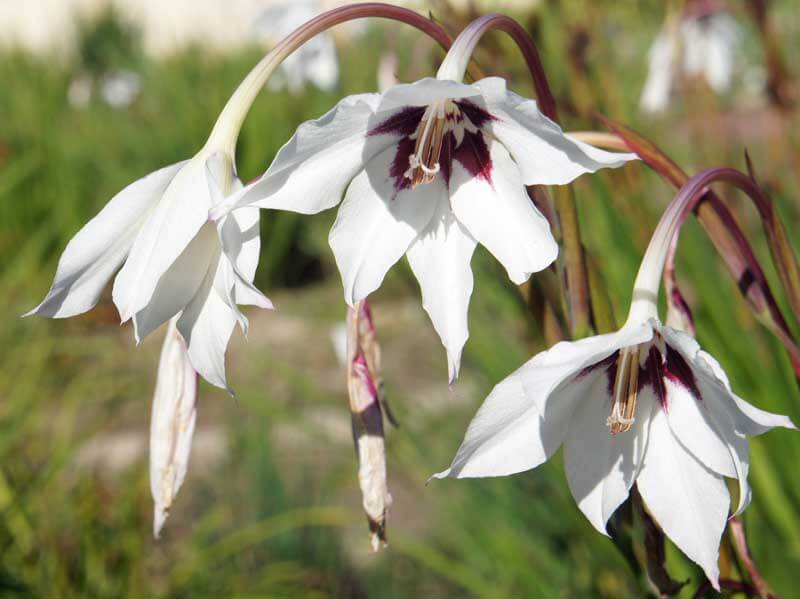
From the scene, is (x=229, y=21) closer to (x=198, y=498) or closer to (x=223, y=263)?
(x=198, y=498)

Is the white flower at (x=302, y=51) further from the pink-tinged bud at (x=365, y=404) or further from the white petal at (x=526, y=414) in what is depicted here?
the white petal at (x=526, y=414)

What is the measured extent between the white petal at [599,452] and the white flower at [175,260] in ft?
1.11

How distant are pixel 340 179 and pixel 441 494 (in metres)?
1.75

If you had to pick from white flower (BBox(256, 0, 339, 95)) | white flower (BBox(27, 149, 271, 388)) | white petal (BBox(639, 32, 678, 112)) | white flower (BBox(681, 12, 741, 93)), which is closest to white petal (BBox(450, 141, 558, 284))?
white flower (BBox(27, 149, 271, 388))

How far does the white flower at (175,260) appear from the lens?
0.79 meters

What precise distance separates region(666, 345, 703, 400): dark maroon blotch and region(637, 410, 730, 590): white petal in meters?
0.06

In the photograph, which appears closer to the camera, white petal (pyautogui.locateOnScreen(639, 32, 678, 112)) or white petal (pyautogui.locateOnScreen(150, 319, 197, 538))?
white petal (pyautogui.locateOnScreen(150, 319, 197, 538))

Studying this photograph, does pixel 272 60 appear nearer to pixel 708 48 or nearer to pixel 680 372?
pixel 680 372

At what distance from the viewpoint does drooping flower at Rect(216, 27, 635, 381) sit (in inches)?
30.6

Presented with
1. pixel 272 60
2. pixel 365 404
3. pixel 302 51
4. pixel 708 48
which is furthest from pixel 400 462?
pixel 708 48

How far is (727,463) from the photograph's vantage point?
847 millimetres

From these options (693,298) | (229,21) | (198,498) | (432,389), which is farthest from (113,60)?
(693,298)

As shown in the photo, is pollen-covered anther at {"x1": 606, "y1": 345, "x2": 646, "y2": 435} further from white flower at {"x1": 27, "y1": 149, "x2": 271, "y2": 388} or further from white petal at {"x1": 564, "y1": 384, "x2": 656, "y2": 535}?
white flower at {"x1": 27, "y1": 149, "x2": 271, "y2": 388}

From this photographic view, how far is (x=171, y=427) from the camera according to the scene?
36.0 inches
